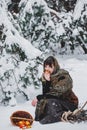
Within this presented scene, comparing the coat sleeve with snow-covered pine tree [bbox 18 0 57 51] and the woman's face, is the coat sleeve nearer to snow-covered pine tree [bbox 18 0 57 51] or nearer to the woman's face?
the woman's face

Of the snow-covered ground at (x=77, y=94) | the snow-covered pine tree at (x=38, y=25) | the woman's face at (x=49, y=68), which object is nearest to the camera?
the snow-covered ground at (x=77, y=94)

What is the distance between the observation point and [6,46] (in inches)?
303

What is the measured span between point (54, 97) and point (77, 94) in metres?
2.09

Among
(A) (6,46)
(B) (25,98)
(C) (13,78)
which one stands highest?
(A) (6,46)

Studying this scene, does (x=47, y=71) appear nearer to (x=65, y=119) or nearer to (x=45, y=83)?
(x=45, y=83)

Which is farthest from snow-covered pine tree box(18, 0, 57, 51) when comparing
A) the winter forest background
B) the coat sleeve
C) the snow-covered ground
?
the coat sleeve

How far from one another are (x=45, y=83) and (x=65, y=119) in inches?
30.0

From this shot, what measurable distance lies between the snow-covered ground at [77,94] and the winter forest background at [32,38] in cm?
33

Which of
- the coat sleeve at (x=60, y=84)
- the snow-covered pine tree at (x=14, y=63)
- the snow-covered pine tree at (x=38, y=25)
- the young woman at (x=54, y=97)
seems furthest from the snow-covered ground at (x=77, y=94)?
the snow-covered pine tree at (x=38, y=25)

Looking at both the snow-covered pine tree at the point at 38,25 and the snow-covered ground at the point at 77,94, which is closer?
the snow-covered ground at the point at 77,94

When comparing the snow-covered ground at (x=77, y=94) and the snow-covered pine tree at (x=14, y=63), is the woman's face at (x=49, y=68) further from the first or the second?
the snow-covered pine tree at (x=14, y=63)

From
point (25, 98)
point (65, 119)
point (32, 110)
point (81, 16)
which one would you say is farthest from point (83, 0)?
A: point (65, 119)

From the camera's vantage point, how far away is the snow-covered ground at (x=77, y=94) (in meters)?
6.05

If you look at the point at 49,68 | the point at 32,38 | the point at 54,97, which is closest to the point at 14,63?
the point at 49,68
